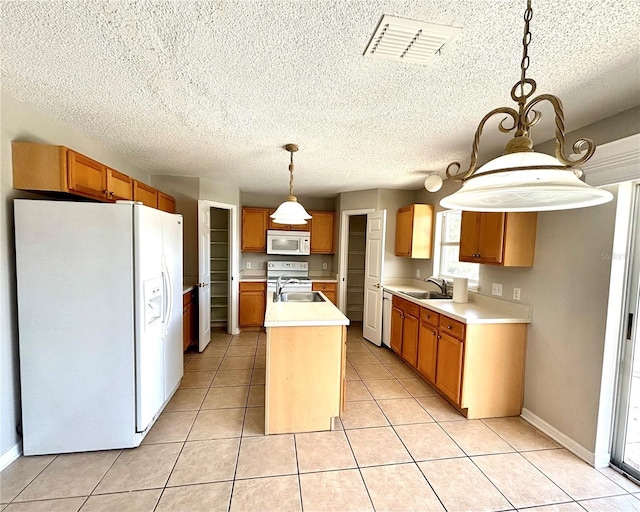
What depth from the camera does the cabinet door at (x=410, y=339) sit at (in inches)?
123

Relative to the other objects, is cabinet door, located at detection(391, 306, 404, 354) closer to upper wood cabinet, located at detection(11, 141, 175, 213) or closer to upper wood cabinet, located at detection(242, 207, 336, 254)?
upper wood cabinet, located at detection(242, 207, 336, 254)

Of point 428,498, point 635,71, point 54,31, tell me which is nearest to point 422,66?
point 635,71

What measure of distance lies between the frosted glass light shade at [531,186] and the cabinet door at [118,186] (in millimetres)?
2639

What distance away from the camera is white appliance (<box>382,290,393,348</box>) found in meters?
3.86

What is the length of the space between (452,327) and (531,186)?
2099 mm

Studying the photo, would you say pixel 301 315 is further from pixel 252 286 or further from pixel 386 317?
pixel 252 286

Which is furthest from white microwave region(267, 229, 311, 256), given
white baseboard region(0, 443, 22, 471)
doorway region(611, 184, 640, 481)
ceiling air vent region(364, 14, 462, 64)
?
doorway region(611, 184, 640, 481)

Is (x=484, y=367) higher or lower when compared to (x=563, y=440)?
higher

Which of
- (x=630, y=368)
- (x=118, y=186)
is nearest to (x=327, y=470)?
(x=630, y=368)

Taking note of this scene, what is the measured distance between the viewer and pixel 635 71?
1.40 m

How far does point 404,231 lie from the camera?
13.2 ft

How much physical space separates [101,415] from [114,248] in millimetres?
1140

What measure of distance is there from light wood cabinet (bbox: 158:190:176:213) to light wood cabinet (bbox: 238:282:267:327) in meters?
1.56

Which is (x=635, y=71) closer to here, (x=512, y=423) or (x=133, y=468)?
(x=512, y=423)
